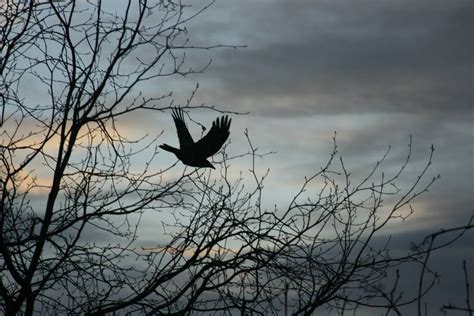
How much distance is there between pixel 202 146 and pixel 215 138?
0.32m

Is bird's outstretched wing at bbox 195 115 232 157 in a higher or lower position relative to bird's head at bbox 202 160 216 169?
higher

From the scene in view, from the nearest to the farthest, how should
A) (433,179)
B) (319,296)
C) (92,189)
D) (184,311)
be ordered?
1. (319,296)
2. (184,311)
3. (433,179)
4. (92,189)

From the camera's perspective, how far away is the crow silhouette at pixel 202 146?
684 cm

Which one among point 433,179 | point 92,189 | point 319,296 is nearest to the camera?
point 319,296

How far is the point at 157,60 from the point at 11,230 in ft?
6.51

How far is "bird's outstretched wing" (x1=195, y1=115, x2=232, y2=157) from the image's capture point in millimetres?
6922

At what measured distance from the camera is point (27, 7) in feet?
21.7

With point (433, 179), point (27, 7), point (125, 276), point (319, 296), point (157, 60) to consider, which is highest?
point (27, 7)

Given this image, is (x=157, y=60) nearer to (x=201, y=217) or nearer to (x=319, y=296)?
(x=201, y=217)

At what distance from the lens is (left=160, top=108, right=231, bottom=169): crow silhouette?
22.5 feet

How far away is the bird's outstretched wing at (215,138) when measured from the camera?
22.7 feet

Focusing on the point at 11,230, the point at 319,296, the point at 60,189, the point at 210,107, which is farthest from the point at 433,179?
the point at 11,230

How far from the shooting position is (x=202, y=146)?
6824 mm

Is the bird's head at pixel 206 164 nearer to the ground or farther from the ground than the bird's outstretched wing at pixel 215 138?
nearer to the ground
